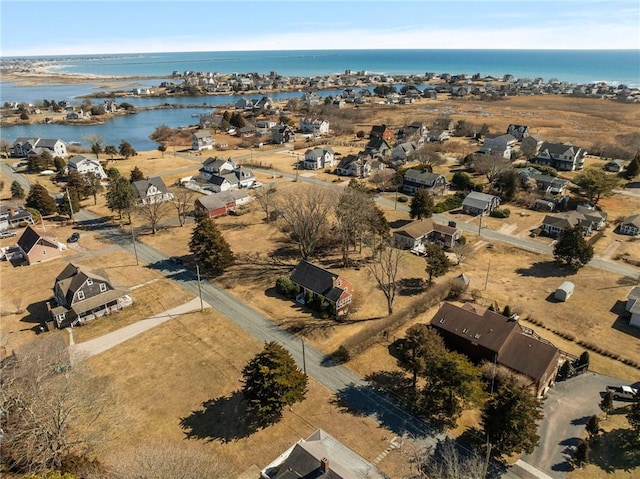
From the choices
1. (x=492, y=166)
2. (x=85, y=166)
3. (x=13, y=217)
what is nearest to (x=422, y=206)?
(x=492, y=166)

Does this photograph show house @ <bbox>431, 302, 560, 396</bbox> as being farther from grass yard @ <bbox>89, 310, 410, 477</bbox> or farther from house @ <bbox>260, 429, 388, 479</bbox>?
house @ <bbox>260, 429, 388, 479</bbox>

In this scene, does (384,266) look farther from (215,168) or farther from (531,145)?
(531,145)

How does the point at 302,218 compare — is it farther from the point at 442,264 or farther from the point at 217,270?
the point at 442,264

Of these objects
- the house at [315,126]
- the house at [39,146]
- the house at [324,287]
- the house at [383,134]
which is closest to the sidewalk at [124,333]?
the house at [324,287]

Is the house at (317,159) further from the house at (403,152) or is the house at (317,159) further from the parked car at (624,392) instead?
the parked car at (624,392)

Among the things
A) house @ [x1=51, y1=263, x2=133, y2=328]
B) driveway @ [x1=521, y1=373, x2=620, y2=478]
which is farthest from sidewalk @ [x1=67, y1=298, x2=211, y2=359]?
driveway @ [x1=521, y1=373, x2=620, y2=478]
